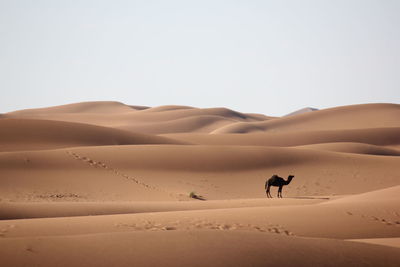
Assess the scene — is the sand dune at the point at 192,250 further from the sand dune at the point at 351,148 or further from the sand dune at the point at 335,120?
the sand dune at the point at 335,120

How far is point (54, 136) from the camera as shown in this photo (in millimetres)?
35156

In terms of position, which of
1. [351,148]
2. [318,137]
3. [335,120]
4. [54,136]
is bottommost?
[54,136]

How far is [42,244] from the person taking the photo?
6.09 meters

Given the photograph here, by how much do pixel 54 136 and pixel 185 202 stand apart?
21653mm

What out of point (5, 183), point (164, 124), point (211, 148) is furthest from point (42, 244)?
point (164, 124)

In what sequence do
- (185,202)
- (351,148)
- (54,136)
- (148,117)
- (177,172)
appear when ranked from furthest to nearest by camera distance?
(148,117)
(351,148)
(54,136)
(177,172)
(185,202)

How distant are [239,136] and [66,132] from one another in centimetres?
2415

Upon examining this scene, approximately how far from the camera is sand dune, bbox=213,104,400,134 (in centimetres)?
9044

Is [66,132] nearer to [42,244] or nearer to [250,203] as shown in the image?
[250,203]

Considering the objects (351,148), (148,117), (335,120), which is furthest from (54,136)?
(148,117)

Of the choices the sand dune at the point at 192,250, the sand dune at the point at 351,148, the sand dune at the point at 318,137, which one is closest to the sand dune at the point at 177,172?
the sand dune at the point at 351,148

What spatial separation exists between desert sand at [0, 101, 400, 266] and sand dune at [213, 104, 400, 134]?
3668 centimetres

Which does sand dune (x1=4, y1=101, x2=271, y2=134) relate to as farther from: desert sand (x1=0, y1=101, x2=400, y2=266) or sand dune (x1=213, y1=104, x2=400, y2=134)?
desert sand (x1=0, y1=101, x2=400, y2=266)

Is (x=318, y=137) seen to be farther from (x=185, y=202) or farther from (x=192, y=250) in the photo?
(x=192, y=250)
